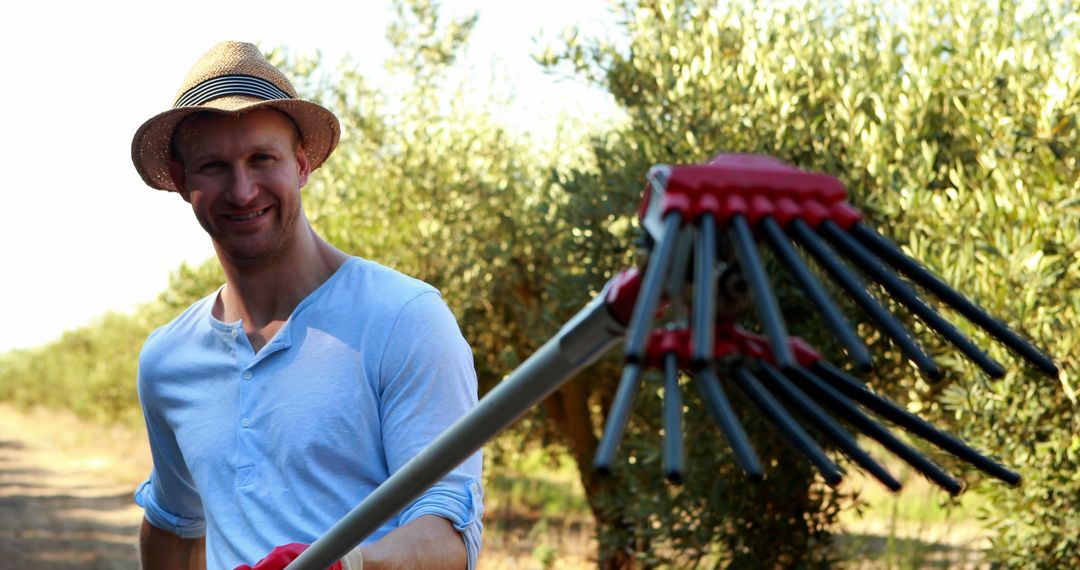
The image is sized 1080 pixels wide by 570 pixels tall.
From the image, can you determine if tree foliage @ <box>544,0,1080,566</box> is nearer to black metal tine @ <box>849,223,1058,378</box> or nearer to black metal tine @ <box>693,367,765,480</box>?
black metal tine @ <box>849,223,1058,378</box>

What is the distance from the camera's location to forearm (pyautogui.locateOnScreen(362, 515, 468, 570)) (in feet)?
7.39

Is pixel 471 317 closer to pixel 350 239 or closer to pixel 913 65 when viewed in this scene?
pixel 350 239

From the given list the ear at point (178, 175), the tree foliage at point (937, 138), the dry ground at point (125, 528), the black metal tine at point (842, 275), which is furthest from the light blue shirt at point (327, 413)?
the dry ground at point (125, 528)

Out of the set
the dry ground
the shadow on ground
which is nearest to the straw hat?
the dry ground

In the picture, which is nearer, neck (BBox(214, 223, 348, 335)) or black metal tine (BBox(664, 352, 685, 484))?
black metal tine (BBox(664, 352, 685, 484))

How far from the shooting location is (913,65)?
24.5 ft

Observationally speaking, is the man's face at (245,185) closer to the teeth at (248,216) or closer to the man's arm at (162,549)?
the teeth at (248,216)

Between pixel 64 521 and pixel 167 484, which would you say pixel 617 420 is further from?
pixel 64 521

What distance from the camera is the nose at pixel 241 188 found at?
2643mm

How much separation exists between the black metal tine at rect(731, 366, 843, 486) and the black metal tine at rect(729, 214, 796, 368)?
138mm

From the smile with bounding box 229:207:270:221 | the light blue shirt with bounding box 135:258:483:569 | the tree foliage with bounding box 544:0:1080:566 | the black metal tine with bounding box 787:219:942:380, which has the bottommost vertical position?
the light blue shirt with bounding box 135:258:483:569

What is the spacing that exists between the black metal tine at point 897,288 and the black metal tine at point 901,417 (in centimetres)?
9

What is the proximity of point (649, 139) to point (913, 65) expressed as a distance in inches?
73.2

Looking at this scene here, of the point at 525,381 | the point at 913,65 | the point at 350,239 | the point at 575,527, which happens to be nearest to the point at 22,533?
the point at 575,527
